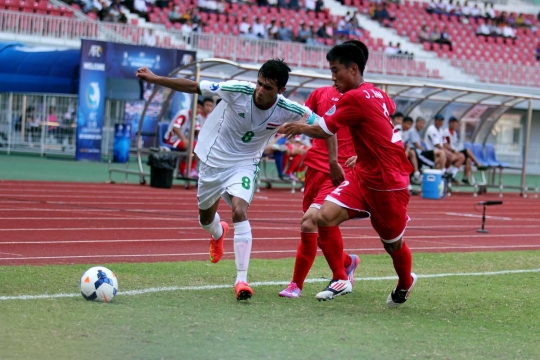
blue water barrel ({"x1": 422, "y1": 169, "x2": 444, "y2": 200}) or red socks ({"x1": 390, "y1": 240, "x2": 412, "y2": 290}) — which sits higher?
red socks ({"x1": 390, "y1": 240, "x2": 412, "y2": 290})

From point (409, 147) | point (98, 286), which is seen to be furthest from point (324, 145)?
point (409, 147)

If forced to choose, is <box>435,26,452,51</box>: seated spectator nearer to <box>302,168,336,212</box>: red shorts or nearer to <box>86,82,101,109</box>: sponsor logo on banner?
<box>86,82,101,109</box>: sponsor logo on banner

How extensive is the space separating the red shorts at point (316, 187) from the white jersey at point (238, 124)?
611 mm

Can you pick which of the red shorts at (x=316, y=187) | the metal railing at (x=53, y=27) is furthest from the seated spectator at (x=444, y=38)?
the red shorts at (x=316, y=187)

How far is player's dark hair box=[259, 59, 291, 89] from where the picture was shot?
6.91 meters

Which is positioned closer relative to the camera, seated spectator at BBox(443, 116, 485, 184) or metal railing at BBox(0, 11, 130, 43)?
seated spectator at BBox(443, 116, 485, 184)

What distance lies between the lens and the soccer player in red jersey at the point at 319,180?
7.23 metres

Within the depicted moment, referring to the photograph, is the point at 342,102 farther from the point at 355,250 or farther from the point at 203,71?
the point at 203,71

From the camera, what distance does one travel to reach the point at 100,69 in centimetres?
2720

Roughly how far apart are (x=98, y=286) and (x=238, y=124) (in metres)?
1.79

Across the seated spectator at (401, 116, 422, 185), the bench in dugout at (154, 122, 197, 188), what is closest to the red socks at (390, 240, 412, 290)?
the bench in dugout at (154, 122, 197, 188)

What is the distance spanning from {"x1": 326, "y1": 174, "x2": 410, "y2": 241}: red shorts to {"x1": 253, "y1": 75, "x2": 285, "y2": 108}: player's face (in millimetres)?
897

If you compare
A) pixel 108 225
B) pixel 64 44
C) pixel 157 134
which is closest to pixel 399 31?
pixel 64 44

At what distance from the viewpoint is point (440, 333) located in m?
5.94
